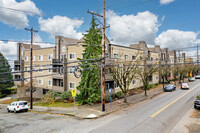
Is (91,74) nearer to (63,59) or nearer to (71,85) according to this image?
(71,85)

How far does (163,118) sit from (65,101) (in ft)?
53.6

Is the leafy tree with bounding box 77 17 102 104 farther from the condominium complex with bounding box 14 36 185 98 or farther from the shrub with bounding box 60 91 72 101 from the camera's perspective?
the shrub with bounding box 60 91 72 101

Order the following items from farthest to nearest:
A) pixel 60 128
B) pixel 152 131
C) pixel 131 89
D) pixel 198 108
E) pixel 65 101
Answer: pixel 131 89, pixel 65 101, pixel 198 108, pixel 60 128, pixel 152 131

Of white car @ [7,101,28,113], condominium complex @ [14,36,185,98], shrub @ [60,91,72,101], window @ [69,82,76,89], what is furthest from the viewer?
window @ [69,82,76,89]

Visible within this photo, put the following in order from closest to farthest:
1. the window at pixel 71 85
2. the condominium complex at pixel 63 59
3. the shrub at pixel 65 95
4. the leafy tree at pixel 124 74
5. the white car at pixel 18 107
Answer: the leafy tree at pixel 124 74, the white car at pixel 18 107, the shrub at pixel 65 95, the condominium complex at pixel 63 59, the window at pixel 71 85

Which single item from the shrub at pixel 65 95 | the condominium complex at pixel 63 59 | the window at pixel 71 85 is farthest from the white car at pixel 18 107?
the window at pixel 71 85

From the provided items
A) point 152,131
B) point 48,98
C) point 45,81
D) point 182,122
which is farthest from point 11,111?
point 182,122

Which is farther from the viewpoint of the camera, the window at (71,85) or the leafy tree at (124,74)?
the window at (71,85)

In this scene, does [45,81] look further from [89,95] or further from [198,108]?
[198,108]

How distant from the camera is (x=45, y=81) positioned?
33.4m

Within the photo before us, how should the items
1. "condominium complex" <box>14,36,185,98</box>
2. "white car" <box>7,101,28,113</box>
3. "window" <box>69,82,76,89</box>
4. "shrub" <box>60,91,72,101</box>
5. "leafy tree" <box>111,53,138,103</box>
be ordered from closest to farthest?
1. "leafy tree" <box>111,53,138,103</box>
2. "white car" <box>7,101,28,113</box>
3. "shrub" <box>60,91,72,101</box>
4. "condominium complex" <box>14,36,185,98</box>
5. "window" <box>69,82,76,89</box>

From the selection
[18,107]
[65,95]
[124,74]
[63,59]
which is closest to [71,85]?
[65,95]

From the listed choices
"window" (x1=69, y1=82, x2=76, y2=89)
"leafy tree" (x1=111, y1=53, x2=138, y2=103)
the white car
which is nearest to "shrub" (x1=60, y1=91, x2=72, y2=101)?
"window" (x1=69, y1=82, x2=76, y2=89)

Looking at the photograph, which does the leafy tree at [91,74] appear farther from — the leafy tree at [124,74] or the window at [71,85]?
the window at [71,85]
